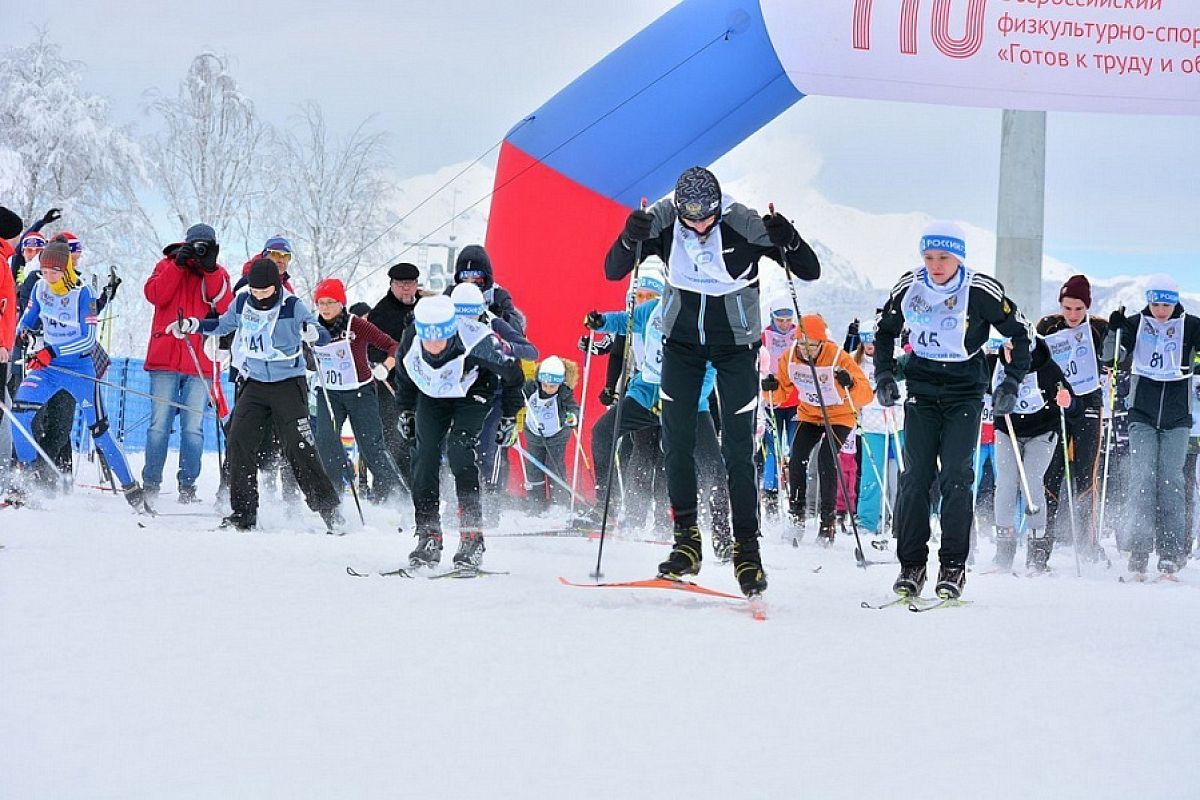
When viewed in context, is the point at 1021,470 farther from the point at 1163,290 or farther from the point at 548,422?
the point at 548,422

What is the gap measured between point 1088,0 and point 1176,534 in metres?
4.63

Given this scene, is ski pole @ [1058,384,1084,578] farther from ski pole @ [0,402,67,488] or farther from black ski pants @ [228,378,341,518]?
ski pole @ [0,402,67,488]

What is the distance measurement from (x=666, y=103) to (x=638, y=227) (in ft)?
17.0

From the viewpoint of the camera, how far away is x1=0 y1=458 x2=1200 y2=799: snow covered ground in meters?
3.04

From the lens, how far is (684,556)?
5.48m

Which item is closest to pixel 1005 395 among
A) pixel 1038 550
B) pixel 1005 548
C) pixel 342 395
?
pixel 1005 548

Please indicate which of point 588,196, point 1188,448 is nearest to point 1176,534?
point 1188,448

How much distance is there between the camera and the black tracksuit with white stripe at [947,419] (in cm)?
578

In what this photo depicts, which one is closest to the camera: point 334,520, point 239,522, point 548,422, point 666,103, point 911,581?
point 911,581

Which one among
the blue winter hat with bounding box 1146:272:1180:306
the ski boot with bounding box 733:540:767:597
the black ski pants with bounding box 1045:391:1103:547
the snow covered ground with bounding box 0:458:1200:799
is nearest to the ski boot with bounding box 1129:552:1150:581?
the black ski pants with bounding box 1045:391:1103:547

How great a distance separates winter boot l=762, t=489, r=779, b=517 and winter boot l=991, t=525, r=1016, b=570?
4228mm

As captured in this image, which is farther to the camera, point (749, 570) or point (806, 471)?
point (806, 471)

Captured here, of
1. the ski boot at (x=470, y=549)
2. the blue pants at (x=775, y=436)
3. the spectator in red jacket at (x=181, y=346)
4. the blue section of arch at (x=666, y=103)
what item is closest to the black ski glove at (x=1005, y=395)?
the ski boot at (x=470, y=549)

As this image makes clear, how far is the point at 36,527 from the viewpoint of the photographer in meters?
6.52
